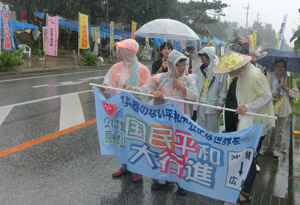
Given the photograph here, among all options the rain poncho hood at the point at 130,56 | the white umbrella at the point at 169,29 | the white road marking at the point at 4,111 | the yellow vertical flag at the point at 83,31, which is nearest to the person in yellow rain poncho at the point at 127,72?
the rain poncho hood at the point at 130,56

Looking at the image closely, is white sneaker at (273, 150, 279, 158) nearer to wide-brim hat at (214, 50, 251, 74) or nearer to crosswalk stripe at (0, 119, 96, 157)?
wide-brim hat at (214, 50, 251, 74)

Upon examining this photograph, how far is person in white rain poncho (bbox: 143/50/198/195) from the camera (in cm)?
319

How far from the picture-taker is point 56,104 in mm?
7609

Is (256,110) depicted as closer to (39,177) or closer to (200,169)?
(200,169)

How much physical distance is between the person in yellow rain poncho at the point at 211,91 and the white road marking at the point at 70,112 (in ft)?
10.3

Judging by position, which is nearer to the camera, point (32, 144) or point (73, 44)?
point (32, 144)

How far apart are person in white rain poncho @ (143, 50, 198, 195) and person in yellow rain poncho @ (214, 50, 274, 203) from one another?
41 centimetres

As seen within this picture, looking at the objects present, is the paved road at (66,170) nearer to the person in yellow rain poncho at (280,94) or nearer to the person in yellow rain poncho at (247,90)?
the person in yellow rain poncho at (280,94)

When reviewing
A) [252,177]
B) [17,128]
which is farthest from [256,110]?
[17,128]

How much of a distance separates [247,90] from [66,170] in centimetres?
255

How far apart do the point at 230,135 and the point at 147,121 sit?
0.93 meters

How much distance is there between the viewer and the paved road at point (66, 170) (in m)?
3.19

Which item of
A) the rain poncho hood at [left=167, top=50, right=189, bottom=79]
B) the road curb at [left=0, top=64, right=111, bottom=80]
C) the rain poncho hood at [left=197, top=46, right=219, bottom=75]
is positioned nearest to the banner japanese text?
the rain poncho hood at [left=167, top=50, right=189, bottom=79]

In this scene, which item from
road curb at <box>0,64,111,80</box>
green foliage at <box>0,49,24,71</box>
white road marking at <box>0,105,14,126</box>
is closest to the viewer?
white road marking at <box>0,105,14,126</box>
